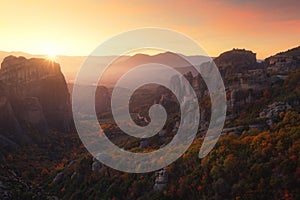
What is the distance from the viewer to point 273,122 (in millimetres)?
44219

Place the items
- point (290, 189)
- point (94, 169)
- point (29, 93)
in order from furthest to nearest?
point (29, 93), point (94, 169), point (290, 189)

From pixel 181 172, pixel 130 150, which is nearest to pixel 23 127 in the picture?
pixel 130 150

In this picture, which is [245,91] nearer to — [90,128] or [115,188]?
[115,188]

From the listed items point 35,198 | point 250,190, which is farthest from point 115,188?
point 250,190

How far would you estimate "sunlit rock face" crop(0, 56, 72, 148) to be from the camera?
3632 inches

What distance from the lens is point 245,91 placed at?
58.2 m

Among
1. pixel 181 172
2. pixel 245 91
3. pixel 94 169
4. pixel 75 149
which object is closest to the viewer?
pixel 181 172

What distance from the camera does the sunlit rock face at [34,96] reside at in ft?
303

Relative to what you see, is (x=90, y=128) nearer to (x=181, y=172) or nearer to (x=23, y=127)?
(x=23, y=127)

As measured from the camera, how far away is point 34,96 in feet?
357

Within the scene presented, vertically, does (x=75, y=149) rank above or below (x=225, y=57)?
below

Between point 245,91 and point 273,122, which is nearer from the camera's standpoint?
point 273,122

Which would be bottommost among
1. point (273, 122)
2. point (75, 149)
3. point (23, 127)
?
point (75, 149)

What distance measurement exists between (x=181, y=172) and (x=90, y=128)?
74357mm
